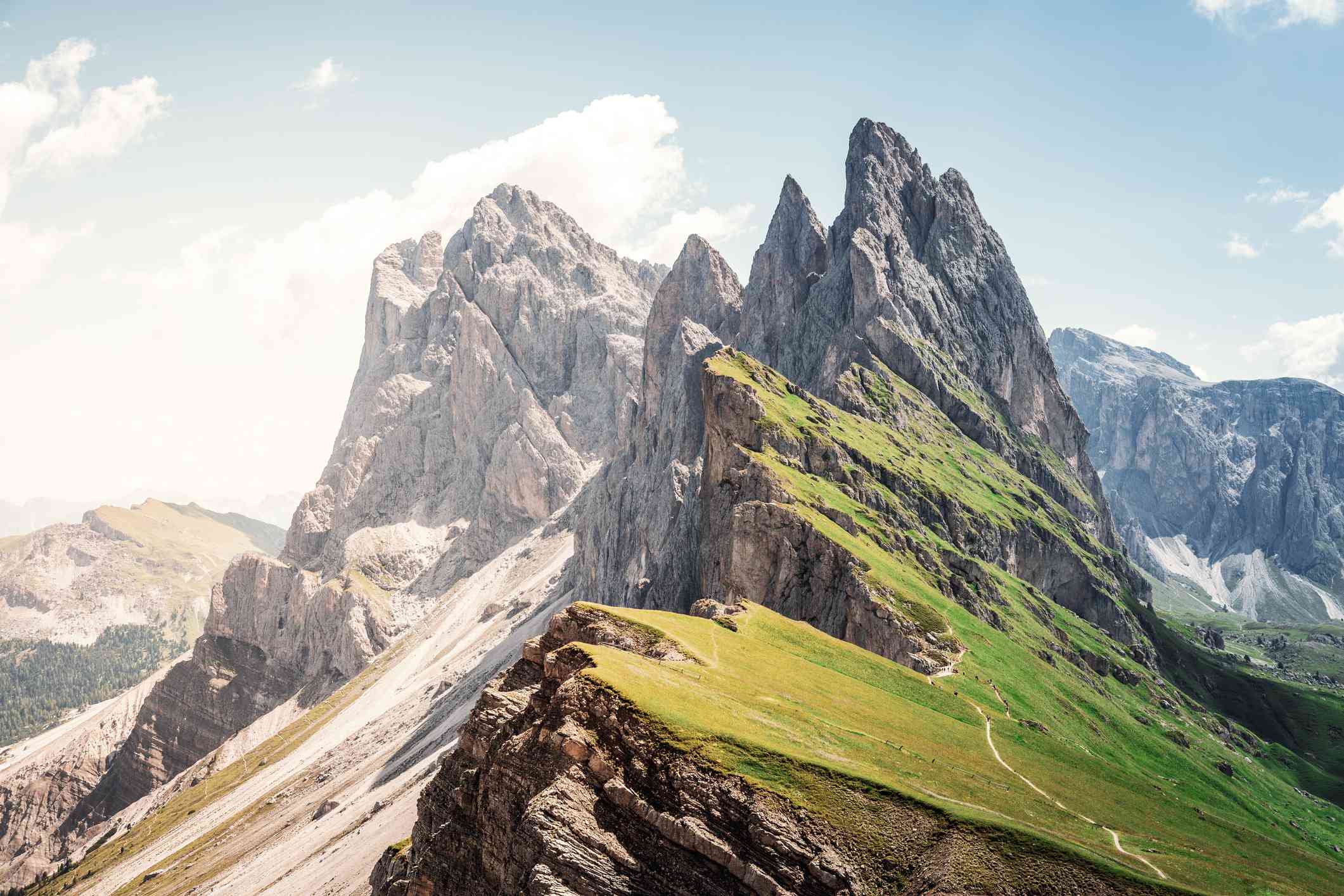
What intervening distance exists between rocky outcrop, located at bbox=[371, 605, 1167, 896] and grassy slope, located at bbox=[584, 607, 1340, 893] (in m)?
0.98

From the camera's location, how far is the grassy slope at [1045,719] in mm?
57625

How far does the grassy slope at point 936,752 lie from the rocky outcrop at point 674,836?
98 cm

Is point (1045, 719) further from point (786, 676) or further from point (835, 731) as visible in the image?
point (835, 731)

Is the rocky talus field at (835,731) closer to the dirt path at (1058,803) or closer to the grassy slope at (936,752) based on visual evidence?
the grassy slope at (936,752)

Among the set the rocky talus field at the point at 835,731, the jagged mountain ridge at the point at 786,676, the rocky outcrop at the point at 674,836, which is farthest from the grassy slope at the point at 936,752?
the rocky outcrop at the point at 674,836

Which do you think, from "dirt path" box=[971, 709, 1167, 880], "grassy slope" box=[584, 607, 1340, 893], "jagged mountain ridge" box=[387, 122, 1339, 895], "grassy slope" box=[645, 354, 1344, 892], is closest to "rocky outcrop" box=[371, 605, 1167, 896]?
"jagged mountain ridge" box=[387, 122, 1339, 895]

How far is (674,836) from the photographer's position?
40.2 meters

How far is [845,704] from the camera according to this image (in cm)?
6731

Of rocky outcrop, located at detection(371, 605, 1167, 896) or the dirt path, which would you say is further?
the dirt path

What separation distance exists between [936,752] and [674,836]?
29194 millimetres

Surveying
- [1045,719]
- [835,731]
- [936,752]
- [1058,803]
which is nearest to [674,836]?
[835,731]

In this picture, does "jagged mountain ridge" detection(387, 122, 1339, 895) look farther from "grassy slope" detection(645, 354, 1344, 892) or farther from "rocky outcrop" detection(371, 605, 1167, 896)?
"grassy slope" detection(645, 354, 1344, 892)

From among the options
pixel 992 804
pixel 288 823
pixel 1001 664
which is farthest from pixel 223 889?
pixel 992 804

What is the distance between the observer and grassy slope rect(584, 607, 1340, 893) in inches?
1697
